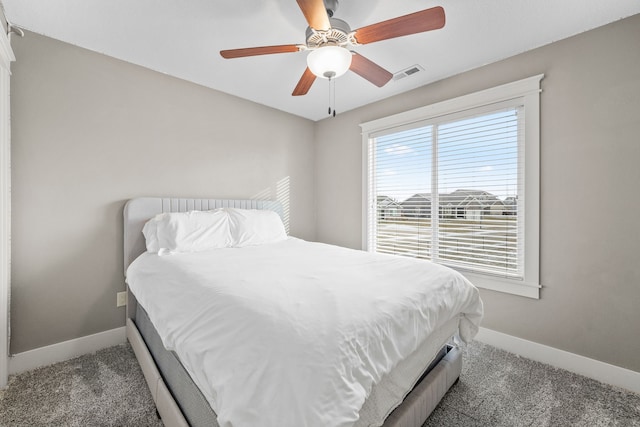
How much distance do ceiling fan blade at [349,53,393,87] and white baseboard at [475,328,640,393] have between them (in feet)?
7.57

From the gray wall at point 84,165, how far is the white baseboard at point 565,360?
309 centimetres

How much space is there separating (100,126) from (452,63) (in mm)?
3055

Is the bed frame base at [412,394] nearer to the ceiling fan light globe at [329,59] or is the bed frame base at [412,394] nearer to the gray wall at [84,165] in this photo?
the gray wall at [84,165]

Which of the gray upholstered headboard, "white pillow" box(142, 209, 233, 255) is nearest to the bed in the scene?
"white pillow" box(142, 209, 233, 255)

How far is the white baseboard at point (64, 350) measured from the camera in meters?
1.92

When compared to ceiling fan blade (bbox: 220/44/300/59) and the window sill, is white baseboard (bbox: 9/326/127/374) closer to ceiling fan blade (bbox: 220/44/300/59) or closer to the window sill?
ceiling fan blade (bbox: 220/44/300/59)

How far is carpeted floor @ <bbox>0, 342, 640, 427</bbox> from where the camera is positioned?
1513 millimetres

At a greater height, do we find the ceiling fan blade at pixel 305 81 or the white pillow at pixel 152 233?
the ceiling fan blade at pixel 305 81

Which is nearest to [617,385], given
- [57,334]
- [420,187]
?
[420,187]

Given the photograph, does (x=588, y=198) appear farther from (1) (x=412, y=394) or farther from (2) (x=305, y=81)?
(2) (x=305, y=81)

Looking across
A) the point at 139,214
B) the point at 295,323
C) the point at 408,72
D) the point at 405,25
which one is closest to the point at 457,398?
the point at 295,323

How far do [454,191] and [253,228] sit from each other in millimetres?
1991

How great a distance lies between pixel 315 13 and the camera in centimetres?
138

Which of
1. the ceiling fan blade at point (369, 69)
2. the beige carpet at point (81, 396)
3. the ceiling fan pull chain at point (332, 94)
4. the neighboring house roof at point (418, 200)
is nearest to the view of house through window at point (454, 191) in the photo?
the neighboring house roof at point (418, 200)
